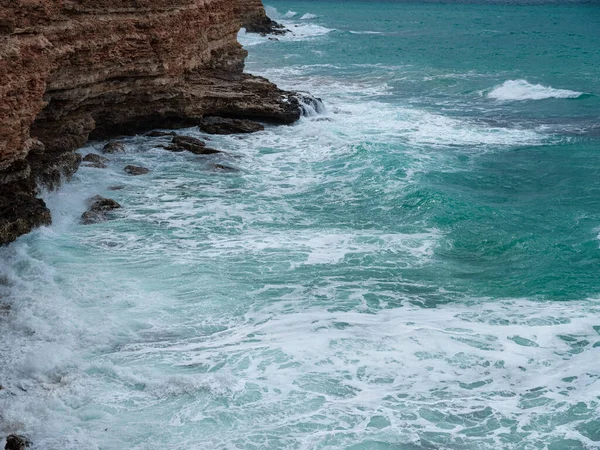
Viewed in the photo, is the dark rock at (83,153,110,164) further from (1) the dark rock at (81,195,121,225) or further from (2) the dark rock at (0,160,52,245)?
(2) the dark rock at (0,160,52,245)

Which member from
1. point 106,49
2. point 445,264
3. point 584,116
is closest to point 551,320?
point 445,264

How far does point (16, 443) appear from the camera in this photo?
7.18 metres

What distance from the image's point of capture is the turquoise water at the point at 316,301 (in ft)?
26.0

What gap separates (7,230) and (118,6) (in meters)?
6.53

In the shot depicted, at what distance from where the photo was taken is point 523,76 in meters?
35.8

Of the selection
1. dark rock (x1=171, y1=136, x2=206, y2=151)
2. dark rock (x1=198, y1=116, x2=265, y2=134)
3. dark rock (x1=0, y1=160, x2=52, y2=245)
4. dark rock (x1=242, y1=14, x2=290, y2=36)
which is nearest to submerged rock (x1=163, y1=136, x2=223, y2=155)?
dark rock (x1=171, y1=136, x2=206, y2=151)

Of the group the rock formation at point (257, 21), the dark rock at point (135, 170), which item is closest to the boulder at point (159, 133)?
the dark rock at point (135, 170)

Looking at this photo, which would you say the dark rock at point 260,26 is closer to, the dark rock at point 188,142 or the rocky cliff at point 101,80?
the rocky cliff at point 101,80

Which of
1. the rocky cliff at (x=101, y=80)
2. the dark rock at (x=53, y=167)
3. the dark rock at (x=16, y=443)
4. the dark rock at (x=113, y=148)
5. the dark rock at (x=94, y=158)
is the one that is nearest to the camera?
the dark rock at (x=16, y=443)

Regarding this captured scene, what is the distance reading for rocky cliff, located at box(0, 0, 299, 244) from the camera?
1076 cm

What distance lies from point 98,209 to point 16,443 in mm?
6877

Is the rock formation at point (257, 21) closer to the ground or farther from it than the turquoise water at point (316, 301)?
farther from it

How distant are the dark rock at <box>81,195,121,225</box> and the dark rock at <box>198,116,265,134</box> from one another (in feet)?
19.7

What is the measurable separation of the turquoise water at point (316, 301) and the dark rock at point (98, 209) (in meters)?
0.22
